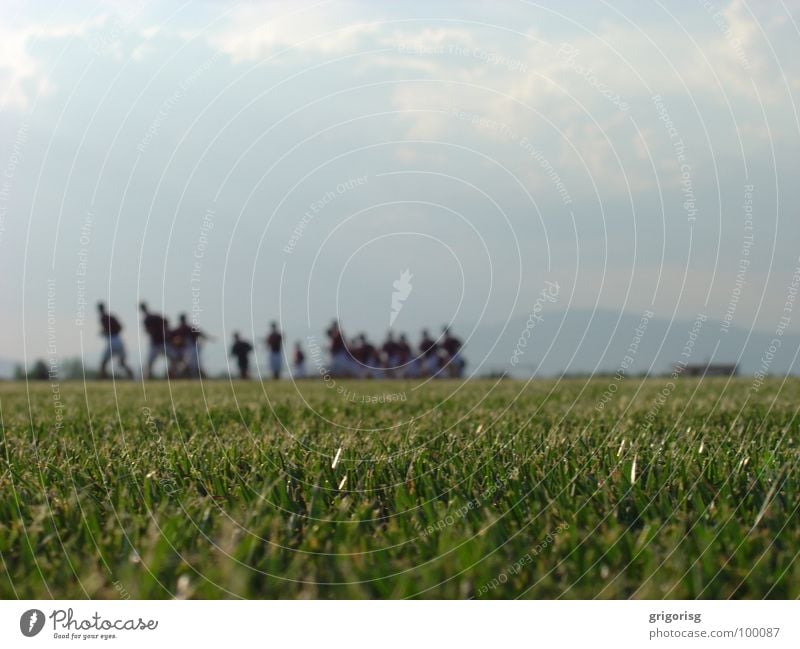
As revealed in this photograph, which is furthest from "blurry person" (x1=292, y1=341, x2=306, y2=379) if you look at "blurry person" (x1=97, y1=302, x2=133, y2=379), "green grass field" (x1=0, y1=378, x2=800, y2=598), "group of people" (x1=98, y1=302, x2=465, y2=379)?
"green grass field" (x1=0, y1=378, x2=800, y2=598)

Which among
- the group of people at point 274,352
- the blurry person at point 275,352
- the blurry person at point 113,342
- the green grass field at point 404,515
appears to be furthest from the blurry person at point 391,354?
the green grass field at point 404,515

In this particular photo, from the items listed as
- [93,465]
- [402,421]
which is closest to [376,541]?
[93,465]

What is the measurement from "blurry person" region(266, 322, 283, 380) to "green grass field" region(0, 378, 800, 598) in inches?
944

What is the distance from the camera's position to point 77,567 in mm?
2375

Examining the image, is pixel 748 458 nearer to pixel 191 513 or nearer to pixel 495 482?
pixel 495 482

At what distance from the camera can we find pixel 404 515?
110 inches

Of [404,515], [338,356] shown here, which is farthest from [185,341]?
[404,515]
